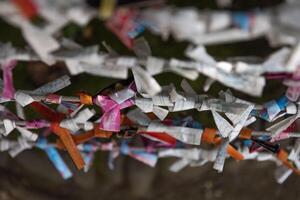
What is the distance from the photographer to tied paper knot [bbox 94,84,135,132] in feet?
1.66

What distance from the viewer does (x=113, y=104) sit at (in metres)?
0.52

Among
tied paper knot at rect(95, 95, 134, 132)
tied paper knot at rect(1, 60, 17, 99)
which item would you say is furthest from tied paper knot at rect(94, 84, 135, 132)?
tied paper knot at rect(1, 60, 17, 99)

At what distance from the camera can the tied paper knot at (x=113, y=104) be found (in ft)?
1.66

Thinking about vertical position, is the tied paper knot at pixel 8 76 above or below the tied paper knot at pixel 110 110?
above

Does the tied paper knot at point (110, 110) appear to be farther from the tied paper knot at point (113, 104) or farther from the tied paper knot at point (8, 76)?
the tied paper knot at point (8, 76)

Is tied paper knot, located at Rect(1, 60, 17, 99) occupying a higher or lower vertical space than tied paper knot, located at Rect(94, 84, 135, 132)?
higher

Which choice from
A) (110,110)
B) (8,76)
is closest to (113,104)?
(110,110)

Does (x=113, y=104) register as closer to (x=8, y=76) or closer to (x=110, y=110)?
(x=110, y=110)

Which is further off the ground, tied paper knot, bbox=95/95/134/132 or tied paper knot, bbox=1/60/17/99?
tied paper knot, bbox=1/60/17/99

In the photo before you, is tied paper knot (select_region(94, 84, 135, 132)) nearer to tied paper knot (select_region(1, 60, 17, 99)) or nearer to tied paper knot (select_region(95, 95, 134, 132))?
tied paper knot (select_region(95, 95, 134, 132))

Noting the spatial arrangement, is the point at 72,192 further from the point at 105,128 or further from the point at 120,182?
the point at 105,128

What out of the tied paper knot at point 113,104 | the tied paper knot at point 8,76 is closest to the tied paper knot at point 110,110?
the tied paper knot at point 113,104

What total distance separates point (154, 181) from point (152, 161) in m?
0.21

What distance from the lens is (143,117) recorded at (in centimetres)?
58
